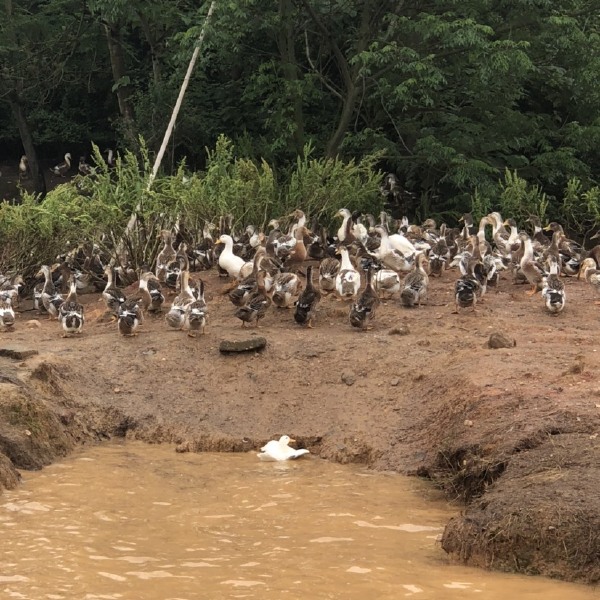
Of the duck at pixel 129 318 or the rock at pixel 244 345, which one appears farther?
the duck at pixel 129 318

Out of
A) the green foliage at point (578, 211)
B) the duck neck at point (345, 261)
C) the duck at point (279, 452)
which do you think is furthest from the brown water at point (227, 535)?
the green foliage at point (578, 211)

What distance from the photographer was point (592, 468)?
8414mm

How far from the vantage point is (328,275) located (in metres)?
16.2

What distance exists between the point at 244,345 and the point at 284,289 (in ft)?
6.20

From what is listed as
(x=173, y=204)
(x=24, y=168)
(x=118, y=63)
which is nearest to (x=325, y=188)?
(x=173, y=204)

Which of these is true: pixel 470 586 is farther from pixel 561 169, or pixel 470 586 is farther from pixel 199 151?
pixel 199 151

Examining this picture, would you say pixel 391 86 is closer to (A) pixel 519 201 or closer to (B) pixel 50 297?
(A) pixel 519 201

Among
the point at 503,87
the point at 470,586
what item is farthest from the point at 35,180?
the point at 470,586

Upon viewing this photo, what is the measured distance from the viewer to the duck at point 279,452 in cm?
1144

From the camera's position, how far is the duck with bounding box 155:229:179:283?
17.2 m

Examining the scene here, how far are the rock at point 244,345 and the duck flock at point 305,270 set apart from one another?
731mm

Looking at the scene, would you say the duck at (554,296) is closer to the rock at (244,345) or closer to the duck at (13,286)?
the rock at (244,345)

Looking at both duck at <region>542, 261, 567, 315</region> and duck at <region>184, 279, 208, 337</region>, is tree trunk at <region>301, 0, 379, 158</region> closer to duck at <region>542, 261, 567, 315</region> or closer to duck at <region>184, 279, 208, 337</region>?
duck at <region>542, 261, 567, 315</region>

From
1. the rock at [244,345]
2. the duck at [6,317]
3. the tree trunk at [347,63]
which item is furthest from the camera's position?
the tree trunk at [347,63]
